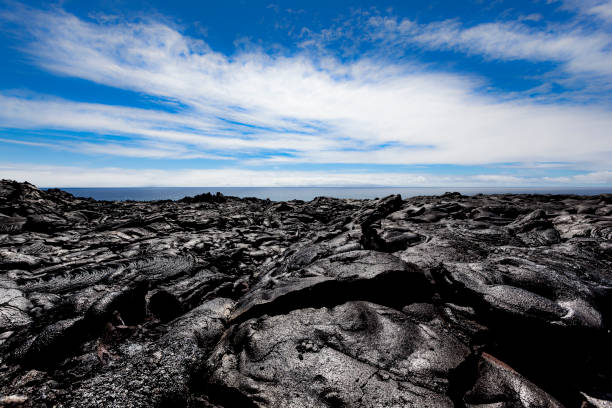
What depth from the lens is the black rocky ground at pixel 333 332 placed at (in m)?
4.72

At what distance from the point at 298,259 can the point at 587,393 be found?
26.5 feet

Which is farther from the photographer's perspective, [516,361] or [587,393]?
[516,361]

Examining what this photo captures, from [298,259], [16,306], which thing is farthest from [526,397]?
[16,306]

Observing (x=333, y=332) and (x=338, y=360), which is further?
(x=333, y=332)

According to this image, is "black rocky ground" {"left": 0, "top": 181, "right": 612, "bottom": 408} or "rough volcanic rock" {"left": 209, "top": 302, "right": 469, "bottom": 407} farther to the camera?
"black rocky ground" {"left": 0, "top": 181, "right": 612, "bottom": 408}

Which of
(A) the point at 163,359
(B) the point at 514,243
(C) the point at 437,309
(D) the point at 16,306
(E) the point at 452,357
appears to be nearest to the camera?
(E) the point at 452,357

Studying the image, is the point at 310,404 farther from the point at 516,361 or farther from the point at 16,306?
the point at 16,306

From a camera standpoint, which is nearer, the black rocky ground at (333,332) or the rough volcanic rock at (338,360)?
the rough volcanic rock at (338,360)

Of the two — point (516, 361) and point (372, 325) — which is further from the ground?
point (372, 325)

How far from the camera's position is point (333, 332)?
5754mm

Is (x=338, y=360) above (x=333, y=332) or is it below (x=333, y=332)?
below

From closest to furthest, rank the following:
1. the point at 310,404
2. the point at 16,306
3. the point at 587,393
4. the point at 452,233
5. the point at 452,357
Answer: the point at 310,404 → the point at 587,393 → the point at 452,357 → the point at 16,306 → the point at 452,233

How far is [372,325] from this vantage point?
5879 millimetres

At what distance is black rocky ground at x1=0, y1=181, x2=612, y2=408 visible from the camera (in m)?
4.72
